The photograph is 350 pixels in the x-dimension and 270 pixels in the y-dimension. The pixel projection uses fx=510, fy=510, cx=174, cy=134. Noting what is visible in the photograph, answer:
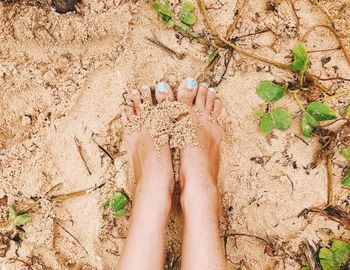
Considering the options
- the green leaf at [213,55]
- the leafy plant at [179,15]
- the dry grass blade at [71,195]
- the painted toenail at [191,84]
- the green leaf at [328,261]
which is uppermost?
the leafy plant at [179,15]

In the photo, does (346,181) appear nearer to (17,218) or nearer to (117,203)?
(117,203)

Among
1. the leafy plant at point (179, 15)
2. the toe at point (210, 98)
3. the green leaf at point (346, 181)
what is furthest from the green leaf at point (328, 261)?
the leafy plant at point (179, 15)

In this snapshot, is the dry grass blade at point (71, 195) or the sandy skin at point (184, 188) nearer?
the sandy skin at point (184, 188)

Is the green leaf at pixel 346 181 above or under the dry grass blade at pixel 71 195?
above

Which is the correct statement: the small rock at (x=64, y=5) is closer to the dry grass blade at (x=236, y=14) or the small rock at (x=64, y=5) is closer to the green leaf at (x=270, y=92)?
the dry grass blade at (x=236, y=14)

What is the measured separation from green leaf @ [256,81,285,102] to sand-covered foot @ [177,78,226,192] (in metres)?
0.20

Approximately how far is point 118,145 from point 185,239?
20.0 inches

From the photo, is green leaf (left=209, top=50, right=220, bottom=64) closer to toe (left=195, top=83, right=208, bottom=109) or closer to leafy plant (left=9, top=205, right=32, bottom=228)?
toe (left=195, top=83, right=208, bottom=109)

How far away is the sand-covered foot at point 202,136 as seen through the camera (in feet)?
7.13

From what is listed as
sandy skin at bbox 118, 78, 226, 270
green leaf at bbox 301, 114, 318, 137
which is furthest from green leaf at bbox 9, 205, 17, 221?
green leaf at bbox 301, 114, 318, 137

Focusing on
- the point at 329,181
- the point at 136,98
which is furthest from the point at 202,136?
the point at 329,181

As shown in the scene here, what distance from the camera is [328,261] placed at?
6.96 ft

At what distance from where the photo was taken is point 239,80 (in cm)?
219

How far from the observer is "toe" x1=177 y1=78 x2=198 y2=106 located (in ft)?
7.20
